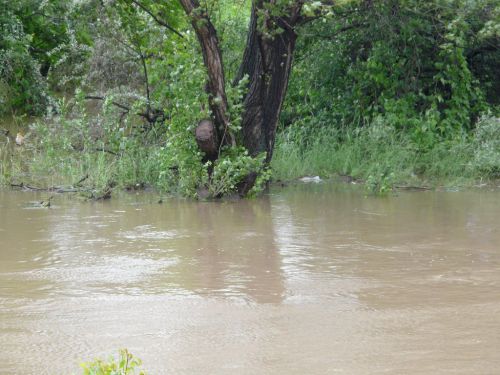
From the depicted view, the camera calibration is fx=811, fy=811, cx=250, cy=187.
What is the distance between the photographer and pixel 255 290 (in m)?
5.55

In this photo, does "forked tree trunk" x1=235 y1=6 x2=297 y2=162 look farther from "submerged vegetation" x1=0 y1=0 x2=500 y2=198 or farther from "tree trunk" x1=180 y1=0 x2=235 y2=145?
"tree trunk" x1=180 y1=0 x2=235 y2=145

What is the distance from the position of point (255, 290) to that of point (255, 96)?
5650mm

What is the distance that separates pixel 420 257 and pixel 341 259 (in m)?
0.63

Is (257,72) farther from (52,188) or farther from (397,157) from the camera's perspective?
(52,188)

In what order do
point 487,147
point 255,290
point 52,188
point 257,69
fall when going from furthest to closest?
point 487,147 → point 52,188 → point 257,69 → point 255,290

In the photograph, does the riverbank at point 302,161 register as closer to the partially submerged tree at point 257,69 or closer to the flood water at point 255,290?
Result: the partially submerged tree at point 257,69

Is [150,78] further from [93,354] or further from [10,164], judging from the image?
[93,354]

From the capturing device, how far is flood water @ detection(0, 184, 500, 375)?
416 cm

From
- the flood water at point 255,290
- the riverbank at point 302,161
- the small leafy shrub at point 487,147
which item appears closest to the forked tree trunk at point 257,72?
the riverbank at point 302,161

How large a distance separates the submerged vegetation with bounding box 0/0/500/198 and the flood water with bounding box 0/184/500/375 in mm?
1706

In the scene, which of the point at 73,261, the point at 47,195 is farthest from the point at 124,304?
the point at 47,195

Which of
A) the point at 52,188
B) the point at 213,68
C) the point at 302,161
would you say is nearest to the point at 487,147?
the point at 302,161

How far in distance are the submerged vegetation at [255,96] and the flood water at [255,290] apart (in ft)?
5.60

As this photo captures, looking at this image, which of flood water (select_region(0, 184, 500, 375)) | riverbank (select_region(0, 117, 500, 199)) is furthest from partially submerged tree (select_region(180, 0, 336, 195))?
flood water (select_region(0, 184, 500, 375))
